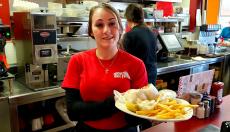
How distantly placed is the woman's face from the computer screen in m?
2.56

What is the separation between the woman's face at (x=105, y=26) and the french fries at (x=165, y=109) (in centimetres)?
35

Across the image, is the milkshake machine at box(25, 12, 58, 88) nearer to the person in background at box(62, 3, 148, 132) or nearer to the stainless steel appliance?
the stainless steel appliance

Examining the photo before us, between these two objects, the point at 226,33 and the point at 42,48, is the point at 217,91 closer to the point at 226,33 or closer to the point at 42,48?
the point at 42,48

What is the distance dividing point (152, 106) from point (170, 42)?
115 inches

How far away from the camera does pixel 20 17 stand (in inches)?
93.1

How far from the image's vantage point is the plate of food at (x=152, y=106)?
1.06 metres

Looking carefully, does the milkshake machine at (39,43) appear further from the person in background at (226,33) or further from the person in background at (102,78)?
the person in background at (226,33)

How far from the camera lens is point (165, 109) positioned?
42.9 inches

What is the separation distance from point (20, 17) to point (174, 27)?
329cm

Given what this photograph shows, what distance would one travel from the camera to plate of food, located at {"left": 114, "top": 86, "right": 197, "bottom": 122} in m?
1.06

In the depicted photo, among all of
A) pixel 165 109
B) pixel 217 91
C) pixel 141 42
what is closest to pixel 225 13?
pixel 141 42

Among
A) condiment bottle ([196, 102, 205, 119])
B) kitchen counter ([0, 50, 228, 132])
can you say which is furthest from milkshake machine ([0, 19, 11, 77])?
condiment bottle ([196, 102, 205, 119])

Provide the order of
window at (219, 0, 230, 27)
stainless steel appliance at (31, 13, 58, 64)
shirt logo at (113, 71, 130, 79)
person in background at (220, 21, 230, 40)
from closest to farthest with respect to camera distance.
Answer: shirt logo at (113, 71, 130, 79) < stainless steel appliance at (31, 13, 58, 64) < person in background at (220, 21, 230, 40) < window at (219, 0, 230, 27)

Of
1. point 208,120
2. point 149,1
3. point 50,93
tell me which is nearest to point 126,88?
point 208,120
